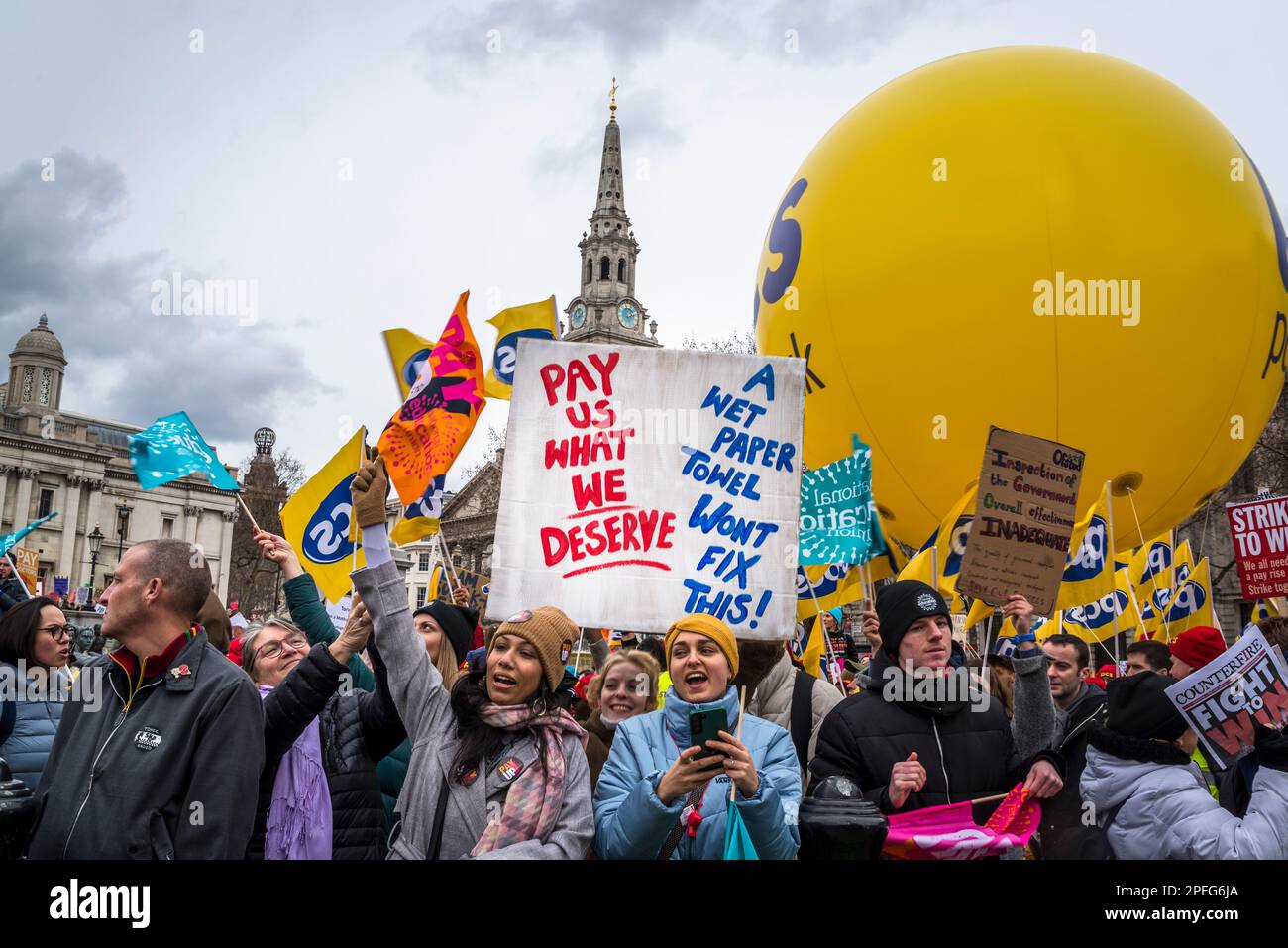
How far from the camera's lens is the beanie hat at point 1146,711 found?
3.26m

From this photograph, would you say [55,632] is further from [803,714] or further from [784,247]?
[784,247]

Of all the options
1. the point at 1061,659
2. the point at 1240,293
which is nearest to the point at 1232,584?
the point at 1240,293

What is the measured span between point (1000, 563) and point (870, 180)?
146 inches

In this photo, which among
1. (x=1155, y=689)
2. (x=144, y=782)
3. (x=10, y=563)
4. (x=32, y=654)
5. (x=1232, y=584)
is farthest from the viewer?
(x=1232, y=584)

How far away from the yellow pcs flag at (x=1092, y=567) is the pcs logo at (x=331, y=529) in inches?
205

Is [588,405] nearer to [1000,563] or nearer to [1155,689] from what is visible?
[1000,563]

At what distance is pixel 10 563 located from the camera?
971cm

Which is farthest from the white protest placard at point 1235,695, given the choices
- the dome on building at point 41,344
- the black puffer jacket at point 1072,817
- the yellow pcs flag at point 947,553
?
the dome on building at point 41,344

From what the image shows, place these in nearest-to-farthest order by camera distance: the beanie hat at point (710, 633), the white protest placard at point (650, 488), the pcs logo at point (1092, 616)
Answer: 1. the beanie hat at point (710, 633)
2. the white protest placard at point (650, 488)
3. the pcs logo at point (1092, 616)

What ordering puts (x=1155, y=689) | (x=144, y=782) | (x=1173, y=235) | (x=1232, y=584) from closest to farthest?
(x=144, y=782) → (x=1155, y=689) → (x=1173, y=235) → (x=1232, y=584)

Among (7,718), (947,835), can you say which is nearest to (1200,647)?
(947,835)

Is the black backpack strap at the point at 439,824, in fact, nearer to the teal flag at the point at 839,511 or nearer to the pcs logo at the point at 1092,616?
the teal flag at the point at 839,511

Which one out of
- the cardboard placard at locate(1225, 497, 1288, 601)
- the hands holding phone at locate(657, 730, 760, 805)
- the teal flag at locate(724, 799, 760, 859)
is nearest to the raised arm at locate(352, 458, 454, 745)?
the hands holding phone at locate(657, 730, 760, 805)
